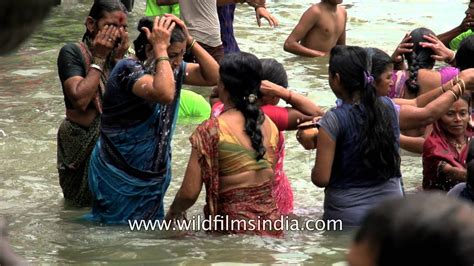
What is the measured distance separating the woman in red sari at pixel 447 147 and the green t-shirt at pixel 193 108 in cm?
Answer: 285

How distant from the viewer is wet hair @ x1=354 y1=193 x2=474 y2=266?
5.96 feet

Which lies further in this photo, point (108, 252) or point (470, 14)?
point (470, 14)

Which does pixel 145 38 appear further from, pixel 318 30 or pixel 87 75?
pixel 318 30

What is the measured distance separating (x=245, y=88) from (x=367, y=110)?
62 cm

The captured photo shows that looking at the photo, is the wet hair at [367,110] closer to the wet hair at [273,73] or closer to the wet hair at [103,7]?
the wet hair at [273,73]

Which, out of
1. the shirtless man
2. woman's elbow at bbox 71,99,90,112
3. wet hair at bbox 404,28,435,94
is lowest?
the shirtless man

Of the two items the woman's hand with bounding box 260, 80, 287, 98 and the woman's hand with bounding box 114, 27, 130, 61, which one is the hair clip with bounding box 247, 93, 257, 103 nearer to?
the woman's hand with bounding box 260, 80, 287, 98

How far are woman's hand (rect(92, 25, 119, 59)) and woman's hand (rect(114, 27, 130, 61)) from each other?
43 millimetres

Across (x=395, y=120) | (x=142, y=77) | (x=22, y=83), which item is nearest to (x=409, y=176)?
(x=395, y=120)

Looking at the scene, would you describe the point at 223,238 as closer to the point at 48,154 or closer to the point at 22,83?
the point at 48,154

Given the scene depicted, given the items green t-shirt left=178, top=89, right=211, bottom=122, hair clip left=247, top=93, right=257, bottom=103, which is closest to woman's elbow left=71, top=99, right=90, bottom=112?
hair clip left=247, top=93, right=257, bottom=103

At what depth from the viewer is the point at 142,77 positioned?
217 inches

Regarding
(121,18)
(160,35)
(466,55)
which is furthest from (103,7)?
(466,55)

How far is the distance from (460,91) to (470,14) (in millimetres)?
3070
